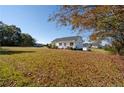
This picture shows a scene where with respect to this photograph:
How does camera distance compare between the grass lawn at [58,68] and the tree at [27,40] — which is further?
the tree at [27,40]

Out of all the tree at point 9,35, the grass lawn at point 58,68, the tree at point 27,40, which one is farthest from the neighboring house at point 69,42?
the tree at point 9,35

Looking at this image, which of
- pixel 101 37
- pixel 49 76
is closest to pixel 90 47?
pixel 101 37

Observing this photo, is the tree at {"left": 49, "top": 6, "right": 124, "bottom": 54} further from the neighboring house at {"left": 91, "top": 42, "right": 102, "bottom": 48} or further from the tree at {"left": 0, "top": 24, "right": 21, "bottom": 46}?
the tree at {"left": 0, "top": 24, "right": 21, "bottom": 46}

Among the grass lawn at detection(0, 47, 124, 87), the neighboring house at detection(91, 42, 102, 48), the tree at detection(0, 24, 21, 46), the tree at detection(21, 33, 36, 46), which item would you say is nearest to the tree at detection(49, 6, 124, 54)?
the neighboring house at detection(91, 42, 102, 48)

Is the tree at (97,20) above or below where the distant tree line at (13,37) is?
above

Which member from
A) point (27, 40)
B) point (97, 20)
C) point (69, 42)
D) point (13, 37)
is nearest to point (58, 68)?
point (69, 42)

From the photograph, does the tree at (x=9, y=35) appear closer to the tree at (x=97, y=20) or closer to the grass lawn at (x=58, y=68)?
the grass lawn at (x=58, y=68)

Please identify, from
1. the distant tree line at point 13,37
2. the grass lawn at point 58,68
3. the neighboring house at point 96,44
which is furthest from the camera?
the neighboring house at point 96,44

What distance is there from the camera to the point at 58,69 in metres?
3.07

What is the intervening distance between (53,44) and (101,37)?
712 mm

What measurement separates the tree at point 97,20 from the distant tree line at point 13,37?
1.45 feet

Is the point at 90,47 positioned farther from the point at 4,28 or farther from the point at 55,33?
the point at 4,28

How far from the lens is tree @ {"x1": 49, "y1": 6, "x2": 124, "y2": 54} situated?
10.4 feet

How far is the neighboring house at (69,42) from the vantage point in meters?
3.18
